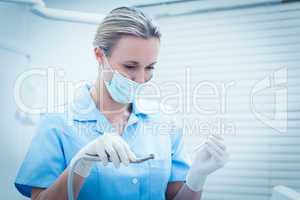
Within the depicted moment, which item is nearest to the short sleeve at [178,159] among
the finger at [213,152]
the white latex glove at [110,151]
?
the finger at [213,152]

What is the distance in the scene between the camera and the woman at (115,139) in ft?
2.85

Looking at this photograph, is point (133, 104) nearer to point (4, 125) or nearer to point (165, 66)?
point (165, 66)

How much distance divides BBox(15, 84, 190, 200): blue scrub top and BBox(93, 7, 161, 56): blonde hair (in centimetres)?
16

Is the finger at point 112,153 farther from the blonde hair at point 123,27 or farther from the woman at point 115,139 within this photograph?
the blonde hair at point 123,27

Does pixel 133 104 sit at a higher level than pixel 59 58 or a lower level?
lower

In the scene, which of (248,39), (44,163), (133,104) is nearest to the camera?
(44,163)

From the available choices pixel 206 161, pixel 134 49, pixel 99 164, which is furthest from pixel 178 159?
pixel 134 49

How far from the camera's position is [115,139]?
804 mm

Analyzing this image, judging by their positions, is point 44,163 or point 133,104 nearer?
point 44,163

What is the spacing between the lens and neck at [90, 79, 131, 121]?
96cm

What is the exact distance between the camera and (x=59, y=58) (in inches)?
41.6

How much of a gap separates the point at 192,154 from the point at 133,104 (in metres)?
0.25

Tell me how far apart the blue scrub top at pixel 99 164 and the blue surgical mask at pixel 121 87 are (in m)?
0.06

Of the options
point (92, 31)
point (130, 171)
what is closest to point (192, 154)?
point (130, 171)
